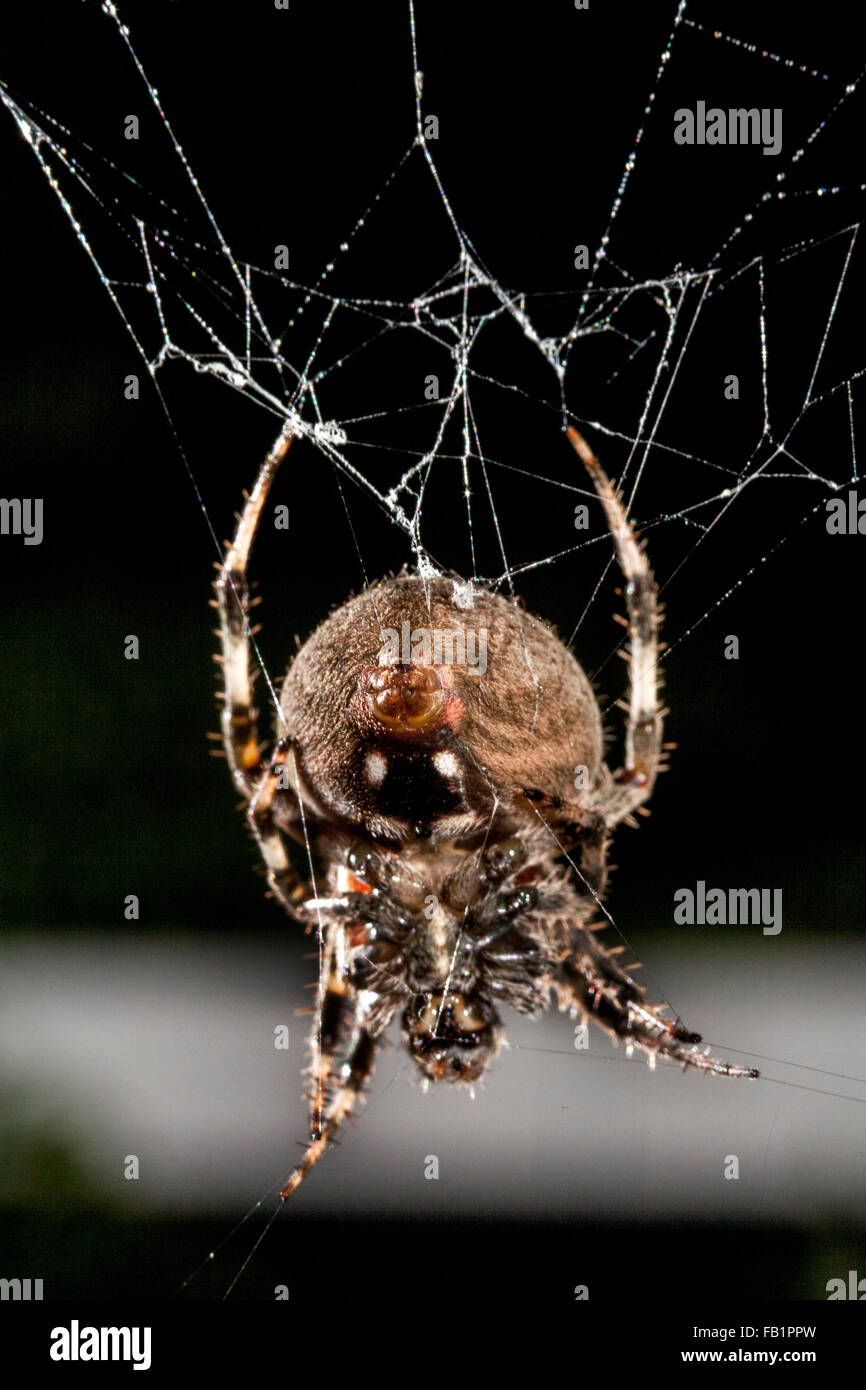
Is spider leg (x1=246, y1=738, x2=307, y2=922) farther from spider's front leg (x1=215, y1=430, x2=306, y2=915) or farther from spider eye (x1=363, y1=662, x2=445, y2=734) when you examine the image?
spider eye (x1=363, y1=662, x2=445, y2=734)

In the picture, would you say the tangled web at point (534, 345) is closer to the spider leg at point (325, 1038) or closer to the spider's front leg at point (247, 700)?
the spider's front leg at point (247, 700)

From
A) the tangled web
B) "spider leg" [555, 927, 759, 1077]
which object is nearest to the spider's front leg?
the tangled web

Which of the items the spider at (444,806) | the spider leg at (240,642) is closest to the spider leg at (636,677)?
the spider at (444,806)

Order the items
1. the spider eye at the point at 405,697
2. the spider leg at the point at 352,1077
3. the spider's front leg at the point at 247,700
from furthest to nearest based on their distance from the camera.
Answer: the spider leg at the point at 352,1077 → the spider's front leg at the point at 247,700 → the spider eye at the point at 405,697

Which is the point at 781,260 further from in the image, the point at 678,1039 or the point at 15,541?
the point at 15,541

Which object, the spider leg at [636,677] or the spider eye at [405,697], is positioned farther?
the spider leg at [636,677]
